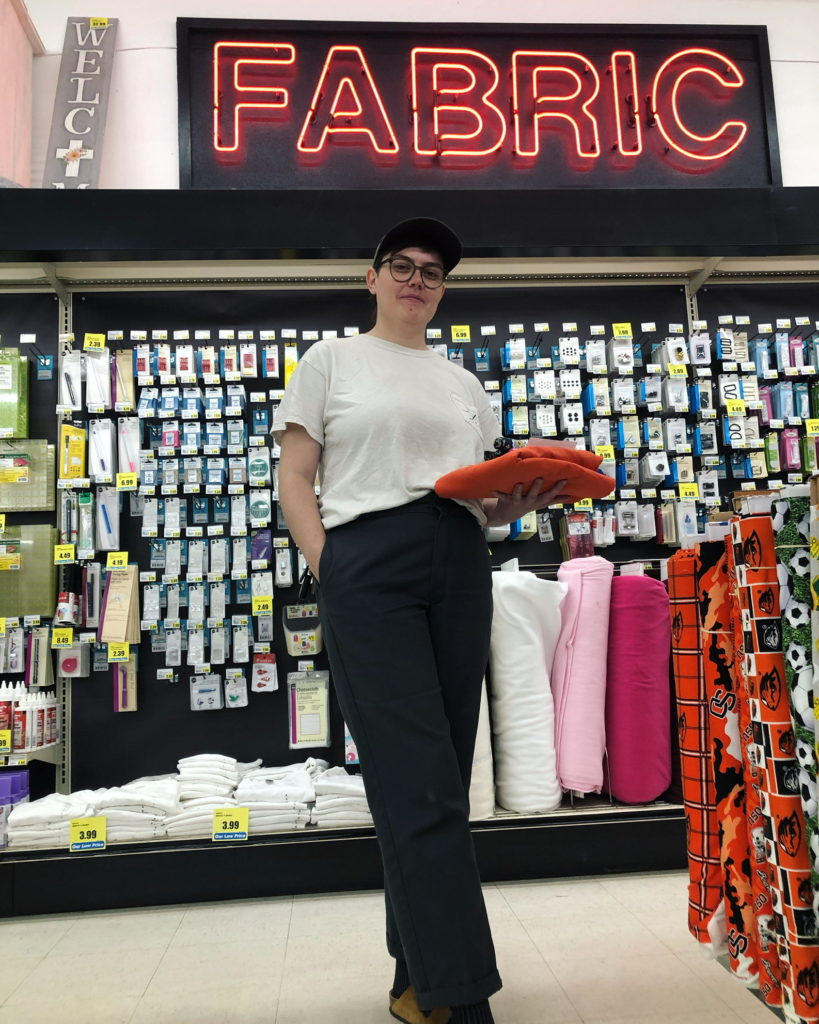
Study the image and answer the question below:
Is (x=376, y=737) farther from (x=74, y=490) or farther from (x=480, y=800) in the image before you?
(x=74, y=490)

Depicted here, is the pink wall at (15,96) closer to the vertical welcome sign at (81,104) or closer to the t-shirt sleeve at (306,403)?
the vertical welcome sign at (81,104)

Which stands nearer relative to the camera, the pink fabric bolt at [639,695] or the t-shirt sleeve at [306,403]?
Result: the t-shirt sleeve at [306,403]

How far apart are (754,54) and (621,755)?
397cm

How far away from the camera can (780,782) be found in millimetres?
1144

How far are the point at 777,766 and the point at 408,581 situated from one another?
2.24 ft

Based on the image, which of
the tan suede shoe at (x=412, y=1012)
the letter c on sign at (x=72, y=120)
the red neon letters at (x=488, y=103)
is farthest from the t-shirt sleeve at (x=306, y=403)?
the letter c on sign at (x=72, y=120)

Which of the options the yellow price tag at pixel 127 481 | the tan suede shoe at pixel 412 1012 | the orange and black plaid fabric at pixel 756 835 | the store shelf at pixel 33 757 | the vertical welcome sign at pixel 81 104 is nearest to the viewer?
the orange and black plaid fabric at pixel 756 835

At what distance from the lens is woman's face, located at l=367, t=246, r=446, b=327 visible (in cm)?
160

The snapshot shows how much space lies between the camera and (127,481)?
341 cm

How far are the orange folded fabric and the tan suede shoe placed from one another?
98 centimetres

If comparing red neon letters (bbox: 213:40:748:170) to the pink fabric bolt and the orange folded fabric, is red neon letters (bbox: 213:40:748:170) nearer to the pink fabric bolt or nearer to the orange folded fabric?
the pink fabric bolt

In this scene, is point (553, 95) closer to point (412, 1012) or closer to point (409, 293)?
point (409, 293)

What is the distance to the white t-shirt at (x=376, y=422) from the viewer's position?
152cm

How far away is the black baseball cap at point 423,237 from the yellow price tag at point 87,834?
2.10m
